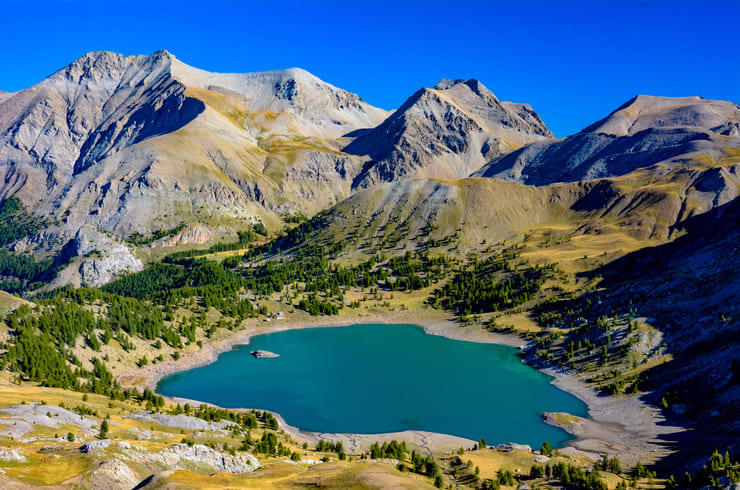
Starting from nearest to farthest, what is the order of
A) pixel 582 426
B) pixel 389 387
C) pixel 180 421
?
pixel 180 421 → pixel 582 426 → pixel 389 387

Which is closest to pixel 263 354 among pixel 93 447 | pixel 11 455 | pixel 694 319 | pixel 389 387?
pixel 389 387

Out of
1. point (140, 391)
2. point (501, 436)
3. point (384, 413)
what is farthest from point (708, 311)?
point (140, 391)

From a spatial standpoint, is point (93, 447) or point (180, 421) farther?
point (180, 421)

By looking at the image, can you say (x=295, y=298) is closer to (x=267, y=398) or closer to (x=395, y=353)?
(x=395, y=353)

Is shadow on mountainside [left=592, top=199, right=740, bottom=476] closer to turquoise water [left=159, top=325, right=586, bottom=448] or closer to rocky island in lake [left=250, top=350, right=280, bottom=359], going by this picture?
turquoise water [left=159, top=325, right=586, bottom=448]

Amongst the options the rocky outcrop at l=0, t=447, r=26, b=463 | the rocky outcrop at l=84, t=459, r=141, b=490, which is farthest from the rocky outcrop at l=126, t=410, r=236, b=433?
the rocky outcrop at l=0, t=447, r=26, b=463

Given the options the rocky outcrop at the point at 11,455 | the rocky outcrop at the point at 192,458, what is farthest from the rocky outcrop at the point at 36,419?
the rocky outcrop at the point at 192,458

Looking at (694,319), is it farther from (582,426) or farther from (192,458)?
(192,458)

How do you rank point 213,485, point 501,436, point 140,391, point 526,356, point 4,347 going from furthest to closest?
point 526,356, point 140,391, point 4,347, point 501,436, point 213,485

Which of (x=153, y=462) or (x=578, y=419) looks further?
(x=578, y=419)
